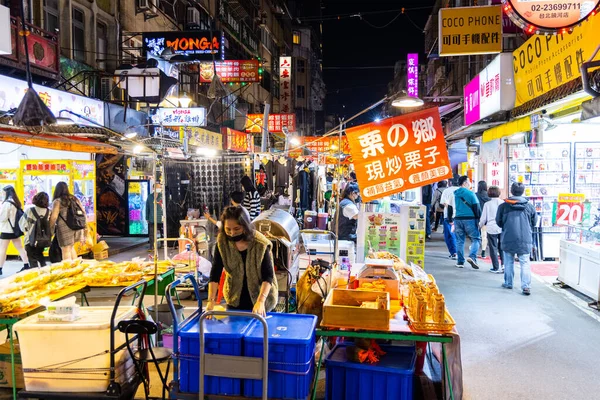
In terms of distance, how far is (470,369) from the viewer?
19.8 ft

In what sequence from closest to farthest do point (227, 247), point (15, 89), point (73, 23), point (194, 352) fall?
1. point (194, 352)
2. point (227, 247)
3. point (15, 89)
4. point (73, 23)

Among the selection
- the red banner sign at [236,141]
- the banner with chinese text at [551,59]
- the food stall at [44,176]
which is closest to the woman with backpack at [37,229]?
Answer: the food stall at [44,176]

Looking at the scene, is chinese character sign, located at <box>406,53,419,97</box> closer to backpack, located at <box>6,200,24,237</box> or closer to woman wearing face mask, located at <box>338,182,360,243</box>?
woman wearing face mask, located at <box>338,182,360,243</box>

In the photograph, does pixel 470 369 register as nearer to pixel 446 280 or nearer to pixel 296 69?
→ pixel 446 280

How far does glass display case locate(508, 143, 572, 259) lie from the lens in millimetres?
12516

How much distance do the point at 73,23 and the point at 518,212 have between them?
532 inches

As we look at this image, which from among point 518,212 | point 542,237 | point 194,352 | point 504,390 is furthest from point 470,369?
point 542,237

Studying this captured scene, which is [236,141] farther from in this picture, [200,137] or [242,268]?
[242,268]

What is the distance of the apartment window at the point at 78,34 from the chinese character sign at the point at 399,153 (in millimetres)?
11485

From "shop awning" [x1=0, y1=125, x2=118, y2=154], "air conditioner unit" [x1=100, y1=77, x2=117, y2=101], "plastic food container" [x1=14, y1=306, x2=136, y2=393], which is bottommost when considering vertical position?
"plastic food container" [x1=14, y1=306, x2=136, y2=393]

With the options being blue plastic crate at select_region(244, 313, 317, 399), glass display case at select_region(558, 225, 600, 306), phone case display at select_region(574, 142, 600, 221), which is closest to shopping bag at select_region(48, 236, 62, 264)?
blue plastic crate at select_region(244, 313, 317, 399)

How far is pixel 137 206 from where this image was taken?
1703 centimetres

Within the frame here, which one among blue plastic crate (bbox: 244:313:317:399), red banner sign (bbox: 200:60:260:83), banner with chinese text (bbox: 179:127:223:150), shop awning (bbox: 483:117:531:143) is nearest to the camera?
blue plastic crate (bbox: 244:313:317:399)

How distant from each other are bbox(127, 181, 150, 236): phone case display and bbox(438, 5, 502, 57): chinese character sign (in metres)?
10.7
